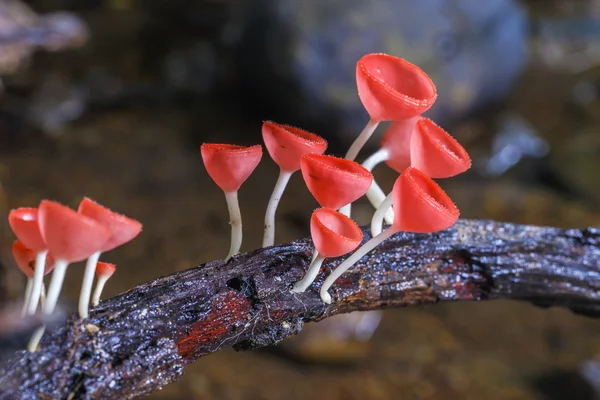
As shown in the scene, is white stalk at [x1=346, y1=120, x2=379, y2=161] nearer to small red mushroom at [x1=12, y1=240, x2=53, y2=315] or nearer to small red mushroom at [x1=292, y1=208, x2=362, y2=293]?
small red mushroom at [x1=292, y1=208, x2=362, y2=293]

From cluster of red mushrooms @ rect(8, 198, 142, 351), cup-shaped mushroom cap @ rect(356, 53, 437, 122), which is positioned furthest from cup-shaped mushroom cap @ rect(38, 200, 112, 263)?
cup-shaped mushroom cap @ rect(356, 53, 437, 122)

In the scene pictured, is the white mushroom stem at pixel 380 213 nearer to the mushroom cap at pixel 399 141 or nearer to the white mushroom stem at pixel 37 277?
the mushroom cap at pixel 399 141

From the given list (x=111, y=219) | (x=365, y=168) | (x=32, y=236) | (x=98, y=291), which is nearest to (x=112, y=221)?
(x=111, y=219)

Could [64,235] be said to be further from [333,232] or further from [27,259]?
[333,232]

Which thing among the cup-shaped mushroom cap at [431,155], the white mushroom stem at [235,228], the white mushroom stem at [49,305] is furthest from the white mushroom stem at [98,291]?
the cup-shaped mushroom cap at [431,155]

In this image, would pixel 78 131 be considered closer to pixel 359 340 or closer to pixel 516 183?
pixel 359 340

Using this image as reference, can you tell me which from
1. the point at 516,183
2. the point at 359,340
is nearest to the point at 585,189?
the point at 516,183

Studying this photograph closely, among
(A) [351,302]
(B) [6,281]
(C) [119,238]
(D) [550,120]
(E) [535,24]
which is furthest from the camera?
(E) [535,24]
